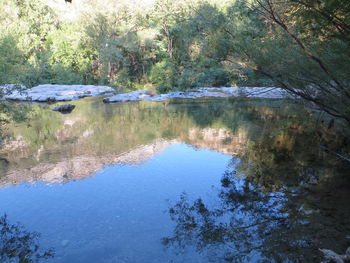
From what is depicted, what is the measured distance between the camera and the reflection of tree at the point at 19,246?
201 inches

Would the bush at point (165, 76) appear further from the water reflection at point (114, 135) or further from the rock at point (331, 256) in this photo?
the rock at point (331, 256)

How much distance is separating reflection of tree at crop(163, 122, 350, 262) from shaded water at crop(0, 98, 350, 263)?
0.07ft

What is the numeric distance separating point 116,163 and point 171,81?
21.3 meters

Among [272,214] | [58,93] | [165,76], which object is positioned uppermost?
[165,76]

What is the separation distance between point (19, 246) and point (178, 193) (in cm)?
365

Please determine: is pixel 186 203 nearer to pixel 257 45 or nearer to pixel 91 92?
pixel 257 45

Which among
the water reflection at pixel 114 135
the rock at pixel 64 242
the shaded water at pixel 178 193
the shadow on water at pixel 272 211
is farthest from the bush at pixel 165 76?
the rock at pixel 64 242

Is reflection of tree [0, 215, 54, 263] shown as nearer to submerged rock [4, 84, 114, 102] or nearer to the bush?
submerged rock [4, 84, 114, 102]

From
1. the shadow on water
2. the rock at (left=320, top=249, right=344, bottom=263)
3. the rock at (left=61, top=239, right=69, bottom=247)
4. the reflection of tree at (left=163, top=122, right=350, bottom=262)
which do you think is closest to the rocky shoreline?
the shadow on water

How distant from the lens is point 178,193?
25.0 ft

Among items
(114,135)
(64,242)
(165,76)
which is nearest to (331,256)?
(64,242)

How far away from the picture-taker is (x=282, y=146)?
11117 mm

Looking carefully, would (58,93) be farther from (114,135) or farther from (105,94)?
(114,135)

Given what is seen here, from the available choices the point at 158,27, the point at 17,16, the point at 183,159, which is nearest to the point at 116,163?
the point at 183,159
